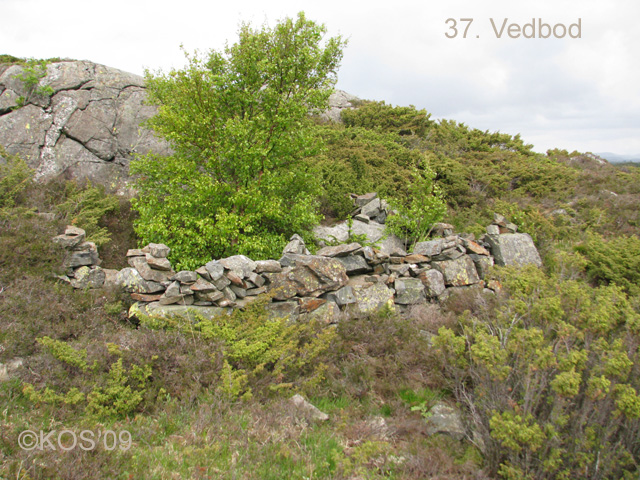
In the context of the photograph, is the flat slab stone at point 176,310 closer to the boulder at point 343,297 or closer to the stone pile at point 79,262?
the stone pile at point 79,262

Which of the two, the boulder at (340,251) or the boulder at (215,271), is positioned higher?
the boulder at (340,251)

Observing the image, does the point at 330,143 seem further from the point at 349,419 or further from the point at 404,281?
the point at 349,419

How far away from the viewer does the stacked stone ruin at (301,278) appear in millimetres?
6305

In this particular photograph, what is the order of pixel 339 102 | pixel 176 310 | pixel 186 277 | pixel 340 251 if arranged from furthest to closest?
pixel 339 102 → pixel 340 251 → pixel 186 277 → pixel 176 310

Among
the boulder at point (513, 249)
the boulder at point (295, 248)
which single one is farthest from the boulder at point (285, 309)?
the boulder at point (513, 249)

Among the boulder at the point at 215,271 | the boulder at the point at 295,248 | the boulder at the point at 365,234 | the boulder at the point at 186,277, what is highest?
the boulder at the point at 365,234

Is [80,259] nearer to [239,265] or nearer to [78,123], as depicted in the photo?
[239,265]

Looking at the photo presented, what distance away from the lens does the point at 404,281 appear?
25.0ft

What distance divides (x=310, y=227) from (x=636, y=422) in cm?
694

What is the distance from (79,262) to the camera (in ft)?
22.9

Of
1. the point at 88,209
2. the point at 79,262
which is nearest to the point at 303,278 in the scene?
the point at 79,262

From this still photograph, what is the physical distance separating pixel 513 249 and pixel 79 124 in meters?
14.4

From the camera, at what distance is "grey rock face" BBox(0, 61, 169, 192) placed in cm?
1205

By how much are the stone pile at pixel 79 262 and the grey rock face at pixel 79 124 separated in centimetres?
517
